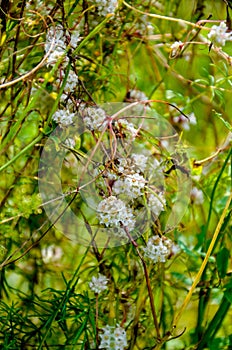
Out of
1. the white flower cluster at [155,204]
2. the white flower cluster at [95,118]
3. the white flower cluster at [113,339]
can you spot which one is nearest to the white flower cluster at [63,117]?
the white flower cluster at [95,118]

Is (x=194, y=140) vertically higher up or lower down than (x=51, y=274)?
higher up

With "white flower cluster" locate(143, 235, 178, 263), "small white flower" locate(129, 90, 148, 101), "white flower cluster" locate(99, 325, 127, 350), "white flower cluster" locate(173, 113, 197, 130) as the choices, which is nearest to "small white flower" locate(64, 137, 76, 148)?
"white flower cluster" locate(143, 235, 178, 263)

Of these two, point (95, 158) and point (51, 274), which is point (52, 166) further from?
point (51, 274)

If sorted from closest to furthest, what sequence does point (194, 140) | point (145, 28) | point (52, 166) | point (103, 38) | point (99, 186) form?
point (99, 186)
point (52, 166)
point (103, 38)
point (145, 28)
point (194, 140)

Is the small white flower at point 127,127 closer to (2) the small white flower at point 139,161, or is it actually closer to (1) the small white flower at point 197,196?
(2) the small white flower at point 139,161

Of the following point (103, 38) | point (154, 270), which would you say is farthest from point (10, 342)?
point (103, 38)

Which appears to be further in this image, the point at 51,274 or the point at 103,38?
the point at 51,274

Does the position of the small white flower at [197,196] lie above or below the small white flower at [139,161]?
below
